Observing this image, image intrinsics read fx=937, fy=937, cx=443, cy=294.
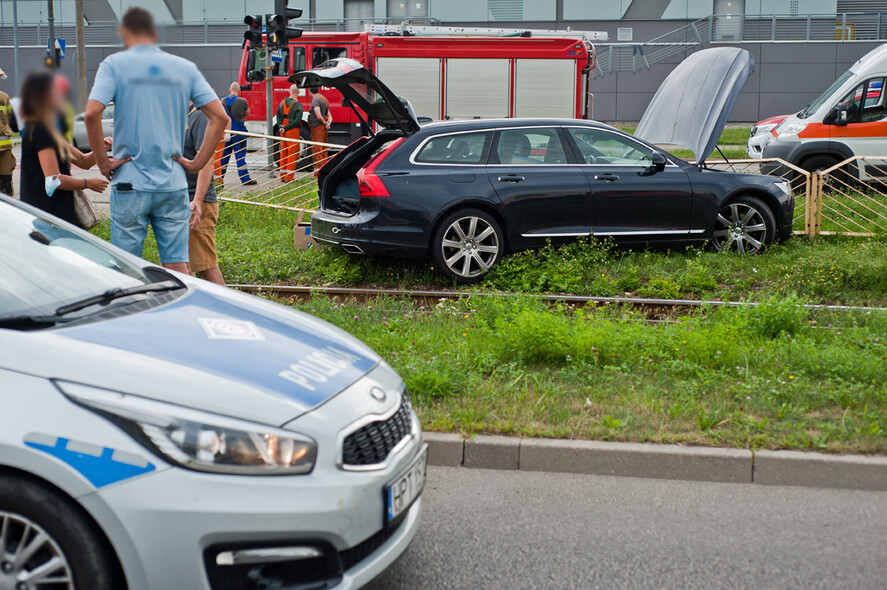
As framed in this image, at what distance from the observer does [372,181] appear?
8.45 metres

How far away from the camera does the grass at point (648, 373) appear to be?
189 inches

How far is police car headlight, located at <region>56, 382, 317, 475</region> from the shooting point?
261cm

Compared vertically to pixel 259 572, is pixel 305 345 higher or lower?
higher

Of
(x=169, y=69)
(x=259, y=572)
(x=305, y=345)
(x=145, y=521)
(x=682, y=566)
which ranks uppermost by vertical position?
(x=169, y=69)

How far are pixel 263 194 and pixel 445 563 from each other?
10478 millimetres

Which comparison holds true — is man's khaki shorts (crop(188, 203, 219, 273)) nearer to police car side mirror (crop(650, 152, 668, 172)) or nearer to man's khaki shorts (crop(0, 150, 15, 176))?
police car side mirror (crop(650, 152, 668, 172))

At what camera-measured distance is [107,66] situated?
8.24 ft

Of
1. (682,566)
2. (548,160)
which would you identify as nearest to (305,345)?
(682,566)

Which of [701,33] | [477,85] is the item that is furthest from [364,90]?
[701,33]

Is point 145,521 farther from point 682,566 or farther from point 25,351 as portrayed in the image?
point 682,566

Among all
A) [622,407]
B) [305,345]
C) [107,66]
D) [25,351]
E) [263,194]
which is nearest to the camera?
[107,66]

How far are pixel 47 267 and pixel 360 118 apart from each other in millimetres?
5535

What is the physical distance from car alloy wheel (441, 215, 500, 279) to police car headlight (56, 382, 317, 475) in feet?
19.5

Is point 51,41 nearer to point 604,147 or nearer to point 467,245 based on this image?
point 467,245
